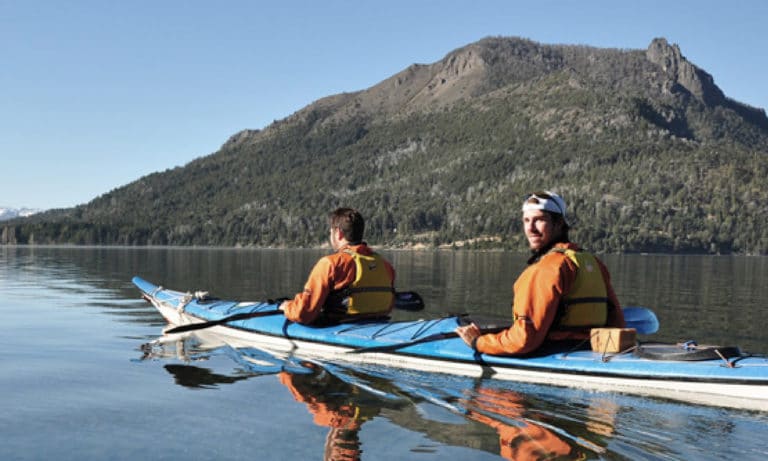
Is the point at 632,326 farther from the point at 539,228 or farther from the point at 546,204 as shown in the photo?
the point at 546,204

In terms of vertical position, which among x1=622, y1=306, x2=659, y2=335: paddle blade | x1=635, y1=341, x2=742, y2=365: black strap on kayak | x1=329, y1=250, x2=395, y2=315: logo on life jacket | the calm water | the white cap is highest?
the white cap

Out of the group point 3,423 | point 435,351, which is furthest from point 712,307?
point 3,423

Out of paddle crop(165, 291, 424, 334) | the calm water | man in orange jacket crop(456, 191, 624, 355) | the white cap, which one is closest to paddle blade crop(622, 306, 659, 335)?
man in orange jacket crop(456, 191, 624, 355)

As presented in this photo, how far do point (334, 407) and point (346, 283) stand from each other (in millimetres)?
3595

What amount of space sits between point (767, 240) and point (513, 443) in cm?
20175

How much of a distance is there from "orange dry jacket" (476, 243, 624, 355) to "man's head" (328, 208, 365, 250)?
357 centimetres

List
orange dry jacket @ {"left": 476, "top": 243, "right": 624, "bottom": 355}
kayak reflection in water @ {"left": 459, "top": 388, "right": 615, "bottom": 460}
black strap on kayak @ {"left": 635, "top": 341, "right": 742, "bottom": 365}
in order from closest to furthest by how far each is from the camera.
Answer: kayak reflection in water @ {"left": 459, "top": 388, "right": 615, "bottom": 460}, orange dry jacket @ {"left": 476, "top": 243, "right": 624, "bottom": 355}, black strap on kayak @ {"left": 635, "top": 341, "right": 742, "bottom": 365}

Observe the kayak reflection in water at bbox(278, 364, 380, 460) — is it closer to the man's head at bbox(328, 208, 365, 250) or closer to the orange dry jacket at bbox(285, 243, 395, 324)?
the orange dry jacket at bbox(285, 243, 395, 324)

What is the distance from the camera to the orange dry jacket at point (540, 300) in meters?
9.37

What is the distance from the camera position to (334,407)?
32.0ft

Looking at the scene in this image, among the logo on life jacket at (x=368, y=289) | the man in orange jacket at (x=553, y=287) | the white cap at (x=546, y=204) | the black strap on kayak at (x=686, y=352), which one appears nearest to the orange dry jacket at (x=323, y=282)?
the logo on life jacket at (x=368, y=289)

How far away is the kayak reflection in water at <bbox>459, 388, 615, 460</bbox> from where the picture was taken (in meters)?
7.63

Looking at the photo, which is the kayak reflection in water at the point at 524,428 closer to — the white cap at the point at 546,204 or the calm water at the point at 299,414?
the calm water at the point at 299,414

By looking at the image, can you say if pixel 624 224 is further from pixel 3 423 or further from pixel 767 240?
pixel 3 423
